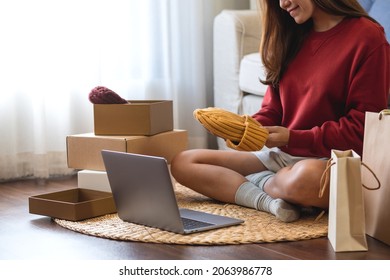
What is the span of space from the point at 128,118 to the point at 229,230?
20.8 inches

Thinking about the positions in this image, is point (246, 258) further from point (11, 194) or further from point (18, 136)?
point (18, 136)

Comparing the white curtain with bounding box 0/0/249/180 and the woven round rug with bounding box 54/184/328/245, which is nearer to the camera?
the woven round rug with bounding box 54/184/328/245

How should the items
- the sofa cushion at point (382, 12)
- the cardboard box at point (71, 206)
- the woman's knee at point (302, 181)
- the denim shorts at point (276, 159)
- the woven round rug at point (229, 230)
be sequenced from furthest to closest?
the sofa cushion at point (382, 12)
the denim shorts at point (276, 159)
the cardboard box at point (71, 206)
the woman's knee at point (302, 181)
the woven round rug at point (229, 230)

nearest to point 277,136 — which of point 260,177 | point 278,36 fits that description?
point 260,177

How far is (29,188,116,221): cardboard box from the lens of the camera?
188cm

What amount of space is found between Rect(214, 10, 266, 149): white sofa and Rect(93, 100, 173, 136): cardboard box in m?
0.63

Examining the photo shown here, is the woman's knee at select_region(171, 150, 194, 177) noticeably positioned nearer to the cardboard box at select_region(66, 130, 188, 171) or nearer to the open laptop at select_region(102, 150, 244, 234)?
the cardboard box at select_region(66, 130, 188, 171)

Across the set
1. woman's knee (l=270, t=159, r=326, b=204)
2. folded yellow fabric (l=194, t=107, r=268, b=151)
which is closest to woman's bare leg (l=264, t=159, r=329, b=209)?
woman's knee (l=270, t=159, r=326, b=204)

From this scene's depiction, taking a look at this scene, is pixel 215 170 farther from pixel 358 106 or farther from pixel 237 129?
pixel 358 106

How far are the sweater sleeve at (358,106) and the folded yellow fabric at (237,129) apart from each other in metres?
0.10

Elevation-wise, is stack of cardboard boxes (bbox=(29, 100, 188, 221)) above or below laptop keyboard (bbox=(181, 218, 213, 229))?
above

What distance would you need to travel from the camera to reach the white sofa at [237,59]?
2.71 m

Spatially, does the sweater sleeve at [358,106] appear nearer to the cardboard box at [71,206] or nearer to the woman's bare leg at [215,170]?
the woman's bare leg at [215,170]

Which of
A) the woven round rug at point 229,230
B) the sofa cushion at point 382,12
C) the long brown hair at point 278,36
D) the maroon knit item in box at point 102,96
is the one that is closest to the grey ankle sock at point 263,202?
the woven round rug at point 229,230
